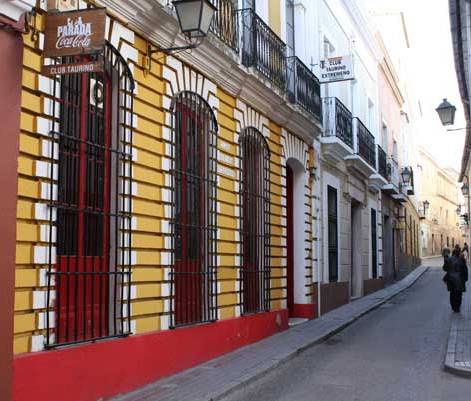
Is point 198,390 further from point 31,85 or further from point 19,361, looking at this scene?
point 31,85

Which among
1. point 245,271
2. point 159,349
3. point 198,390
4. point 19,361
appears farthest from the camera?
point 245,271

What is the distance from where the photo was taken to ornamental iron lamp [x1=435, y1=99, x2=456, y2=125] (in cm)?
1476

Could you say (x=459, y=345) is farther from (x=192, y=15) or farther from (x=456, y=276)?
(x=192, y=15)

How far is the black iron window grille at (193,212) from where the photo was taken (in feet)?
28.3

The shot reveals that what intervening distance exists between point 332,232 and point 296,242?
289 centimetres

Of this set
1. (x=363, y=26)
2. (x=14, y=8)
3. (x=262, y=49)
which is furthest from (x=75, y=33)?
(x=363, y=26)

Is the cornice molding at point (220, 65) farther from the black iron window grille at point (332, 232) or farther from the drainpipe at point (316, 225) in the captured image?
the black iron window grille at point (332, 232)

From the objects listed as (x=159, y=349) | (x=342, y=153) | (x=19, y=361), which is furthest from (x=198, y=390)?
(x=342, y=153)

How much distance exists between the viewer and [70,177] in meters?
6.52

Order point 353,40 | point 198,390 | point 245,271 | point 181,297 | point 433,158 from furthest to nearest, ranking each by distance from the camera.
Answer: point 433,158 < point 353,40 < point 245,271 < point 181,297 < point 198,390

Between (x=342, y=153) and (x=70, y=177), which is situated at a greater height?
(x=342, y=153)

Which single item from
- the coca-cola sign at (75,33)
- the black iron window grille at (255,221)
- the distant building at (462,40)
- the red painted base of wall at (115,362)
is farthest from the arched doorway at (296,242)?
the coca-cola sign at (75,33)

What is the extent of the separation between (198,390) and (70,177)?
2.70 metres

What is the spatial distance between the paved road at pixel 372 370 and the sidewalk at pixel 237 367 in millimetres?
144
